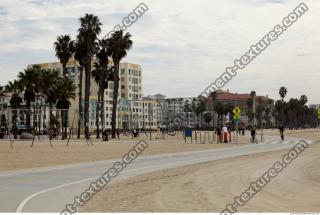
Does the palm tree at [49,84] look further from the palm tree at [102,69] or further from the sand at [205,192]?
the sand at [205,192]

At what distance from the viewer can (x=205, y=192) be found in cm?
1452

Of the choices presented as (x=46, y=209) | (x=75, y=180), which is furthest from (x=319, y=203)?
(x=75, y=180)

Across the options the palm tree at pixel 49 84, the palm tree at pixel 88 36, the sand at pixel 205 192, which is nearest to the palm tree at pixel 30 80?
the palm tree at pixel 49 84

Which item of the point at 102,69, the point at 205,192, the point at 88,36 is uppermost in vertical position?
the point at 88,36

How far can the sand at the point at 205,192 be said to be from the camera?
38.5ft

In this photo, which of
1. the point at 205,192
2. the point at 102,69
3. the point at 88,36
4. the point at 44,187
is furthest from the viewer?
the point at 102,69

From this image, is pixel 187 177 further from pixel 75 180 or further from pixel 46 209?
pixel 46 209

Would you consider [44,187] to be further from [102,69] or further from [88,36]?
[102,69]

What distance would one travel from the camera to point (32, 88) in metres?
76.1

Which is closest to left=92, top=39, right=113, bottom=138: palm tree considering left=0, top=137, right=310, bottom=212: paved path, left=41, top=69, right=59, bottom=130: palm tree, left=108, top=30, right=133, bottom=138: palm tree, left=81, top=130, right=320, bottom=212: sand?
left=108, top=30, right=133, bottom=138: palm tree

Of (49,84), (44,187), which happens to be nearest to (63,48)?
(49,84)

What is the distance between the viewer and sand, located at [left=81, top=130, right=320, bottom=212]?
462 inches

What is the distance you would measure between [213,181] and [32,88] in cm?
6184

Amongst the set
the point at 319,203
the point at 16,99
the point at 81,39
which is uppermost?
the point at 81,39
